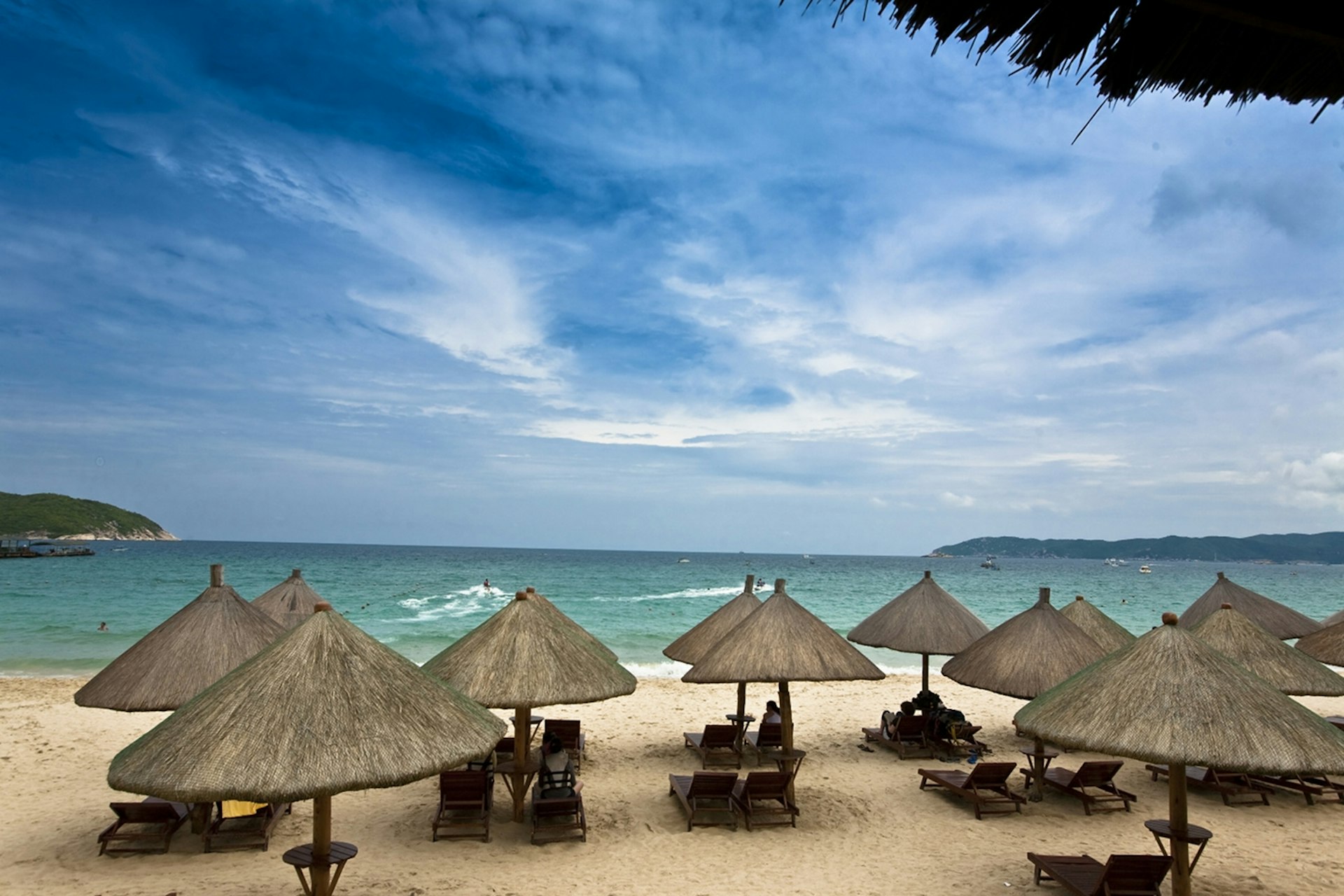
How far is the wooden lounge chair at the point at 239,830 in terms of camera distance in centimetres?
785

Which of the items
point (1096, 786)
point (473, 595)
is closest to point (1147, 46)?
point (1096, 786)

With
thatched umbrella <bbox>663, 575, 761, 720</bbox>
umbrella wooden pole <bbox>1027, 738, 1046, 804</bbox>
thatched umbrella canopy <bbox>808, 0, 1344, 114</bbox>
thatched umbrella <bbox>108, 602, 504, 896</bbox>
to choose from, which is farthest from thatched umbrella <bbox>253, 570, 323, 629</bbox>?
thatched umbrella canopy <bbox>808, 0, 1344, 114</bbox>

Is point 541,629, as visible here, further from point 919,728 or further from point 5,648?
point 5,648

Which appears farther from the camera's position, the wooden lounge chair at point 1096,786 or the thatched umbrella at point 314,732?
the wooden lounge chair at point 1096,786

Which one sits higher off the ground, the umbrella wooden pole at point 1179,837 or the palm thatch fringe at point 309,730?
the palm thatch fringe at point 309,730

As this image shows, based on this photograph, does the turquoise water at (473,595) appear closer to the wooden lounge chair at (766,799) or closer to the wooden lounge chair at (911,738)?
the wooden lounge chair at (911,738)

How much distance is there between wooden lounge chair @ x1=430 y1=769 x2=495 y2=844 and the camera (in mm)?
8203

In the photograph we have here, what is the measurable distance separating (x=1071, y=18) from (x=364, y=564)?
95225 mm

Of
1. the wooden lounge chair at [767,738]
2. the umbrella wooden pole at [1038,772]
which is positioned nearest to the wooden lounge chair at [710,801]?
the wooden lounge chair at [767,738]

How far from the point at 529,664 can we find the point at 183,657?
3636mm

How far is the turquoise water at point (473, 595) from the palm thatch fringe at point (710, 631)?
10.7 metres

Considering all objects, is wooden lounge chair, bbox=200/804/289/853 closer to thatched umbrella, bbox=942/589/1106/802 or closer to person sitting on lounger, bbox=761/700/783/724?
person sitting on lounger, bbox=761/700/783/724

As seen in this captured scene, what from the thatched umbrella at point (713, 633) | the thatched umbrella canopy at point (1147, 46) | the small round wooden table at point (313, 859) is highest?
the thatched umbrella canopy at point (1147, 46)

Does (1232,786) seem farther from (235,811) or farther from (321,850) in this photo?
(235,811)
